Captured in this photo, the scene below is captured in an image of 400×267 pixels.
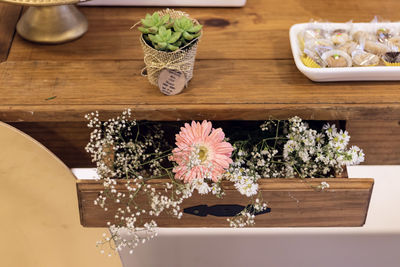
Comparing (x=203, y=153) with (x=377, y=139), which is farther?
(x=377, y=139)

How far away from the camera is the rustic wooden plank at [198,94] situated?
0.93 metres

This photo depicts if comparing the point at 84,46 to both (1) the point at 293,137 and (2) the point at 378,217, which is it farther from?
(2) the point at 378,217

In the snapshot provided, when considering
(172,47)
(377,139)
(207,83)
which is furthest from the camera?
(377,139)

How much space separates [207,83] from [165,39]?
15 cm

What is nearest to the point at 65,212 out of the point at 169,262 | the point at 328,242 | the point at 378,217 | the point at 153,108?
the point at 153,108

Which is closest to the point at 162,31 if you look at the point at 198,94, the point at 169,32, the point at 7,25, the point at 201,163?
the point at 169,32

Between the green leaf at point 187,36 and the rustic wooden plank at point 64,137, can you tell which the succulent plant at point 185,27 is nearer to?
the green leaf at point 187,36

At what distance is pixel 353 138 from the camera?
107 cm

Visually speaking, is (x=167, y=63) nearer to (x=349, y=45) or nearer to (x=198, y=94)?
(x=198, y=94)

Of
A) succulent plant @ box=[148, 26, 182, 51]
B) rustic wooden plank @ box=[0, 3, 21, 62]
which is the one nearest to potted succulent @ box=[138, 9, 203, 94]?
succulent plant @ box=[148, 26, 182, 51]

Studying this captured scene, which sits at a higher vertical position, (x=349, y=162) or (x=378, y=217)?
(x=349, y=162)

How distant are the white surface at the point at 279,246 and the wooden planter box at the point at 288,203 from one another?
0.45 metres

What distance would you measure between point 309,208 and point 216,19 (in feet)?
1.61

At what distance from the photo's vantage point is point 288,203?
907mm
